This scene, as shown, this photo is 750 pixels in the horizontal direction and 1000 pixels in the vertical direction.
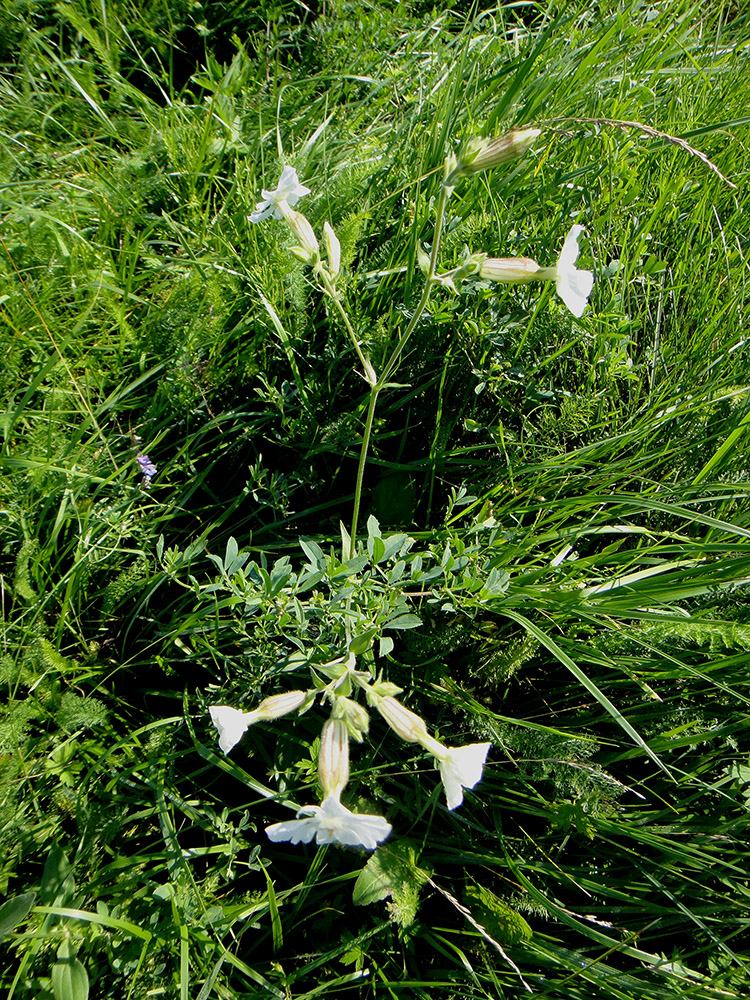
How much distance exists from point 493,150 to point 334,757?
3.91 ft

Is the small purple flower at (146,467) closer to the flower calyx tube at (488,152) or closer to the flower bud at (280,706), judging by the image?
the flower bud at (280,706)

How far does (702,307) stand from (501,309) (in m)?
0.60

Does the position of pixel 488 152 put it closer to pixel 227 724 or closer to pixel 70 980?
pixel 227 724

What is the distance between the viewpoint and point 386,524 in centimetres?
197

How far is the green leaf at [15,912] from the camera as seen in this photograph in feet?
4.65

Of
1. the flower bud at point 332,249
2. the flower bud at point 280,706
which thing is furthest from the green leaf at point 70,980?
the flower bud at point 332,249

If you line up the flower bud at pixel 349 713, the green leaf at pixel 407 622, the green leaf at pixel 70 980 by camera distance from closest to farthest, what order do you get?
the flower bud at pixel 349 713
the green leaf at pixel 70 980
the green leaf at pixel 407 622

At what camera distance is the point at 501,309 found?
6.59ft

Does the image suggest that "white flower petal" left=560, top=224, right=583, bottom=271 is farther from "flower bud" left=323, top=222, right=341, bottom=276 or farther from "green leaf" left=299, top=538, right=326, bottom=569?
"green leaf" left=299, top=538, right=326, bottom=569

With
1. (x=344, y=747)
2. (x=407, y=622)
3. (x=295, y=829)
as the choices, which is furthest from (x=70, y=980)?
(x=407, y=622)

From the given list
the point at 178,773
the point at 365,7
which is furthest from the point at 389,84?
the point at 178,773

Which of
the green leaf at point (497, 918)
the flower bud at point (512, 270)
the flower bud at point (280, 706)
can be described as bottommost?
the green leaf at point (497, 918)

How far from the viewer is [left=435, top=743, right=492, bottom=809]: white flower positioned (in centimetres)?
124

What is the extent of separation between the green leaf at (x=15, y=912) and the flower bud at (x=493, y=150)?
1.72m
